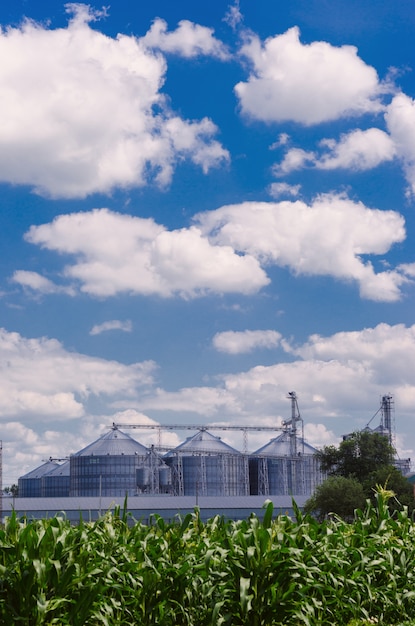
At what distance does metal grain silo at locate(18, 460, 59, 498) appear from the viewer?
126 metres

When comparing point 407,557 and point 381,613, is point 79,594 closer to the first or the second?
point 381,613

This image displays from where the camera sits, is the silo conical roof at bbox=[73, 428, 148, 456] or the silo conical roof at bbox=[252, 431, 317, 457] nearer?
the silo conical roof at bbox=[73, 428, 148, 456]

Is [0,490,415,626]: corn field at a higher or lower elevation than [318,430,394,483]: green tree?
lower

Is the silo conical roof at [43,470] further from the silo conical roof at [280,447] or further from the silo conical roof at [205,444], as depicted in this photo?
the silo conical roof at [280,447]

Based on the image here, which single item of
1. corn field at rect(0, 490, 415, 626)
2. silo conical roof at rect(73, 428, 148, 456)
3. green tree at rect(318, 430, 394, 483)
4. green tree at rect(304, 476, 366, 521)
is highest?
silo conical roof at rect(73, 428, 148, 456)

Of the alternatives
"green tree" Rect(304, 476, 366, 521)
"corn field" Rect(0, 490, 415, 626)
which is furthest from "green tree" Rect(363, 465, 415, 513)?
"corn field" Rect(0, 490, 415, 626)

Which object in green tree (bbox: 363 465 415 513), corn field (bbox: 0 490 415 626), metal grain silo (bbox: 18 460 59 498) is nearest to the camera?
corn field (bbox: 0 490 415 626)

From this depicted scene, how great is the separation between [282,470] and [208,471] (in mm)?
12225

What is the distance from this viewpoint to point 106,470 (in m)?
111

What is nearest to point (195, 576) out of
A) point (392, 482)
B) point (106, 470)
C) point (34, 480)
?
point (392, 482)

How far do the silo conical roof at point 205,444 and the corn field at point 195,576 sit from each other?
105494 mm

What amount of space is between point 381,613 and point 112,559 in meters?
4.34

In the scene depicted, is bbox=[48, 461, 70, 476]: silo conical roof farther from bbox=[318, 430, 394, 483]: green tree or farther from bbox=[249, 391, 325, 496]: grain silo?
bbox=[318, 430, 394, 483]: green tree

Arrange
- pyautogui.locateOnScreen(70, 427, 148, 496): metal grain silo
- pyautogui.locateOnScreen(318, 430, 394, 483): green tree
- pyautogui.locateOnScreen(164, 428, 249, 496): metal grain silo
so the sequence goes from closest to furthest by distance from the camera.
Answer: pyautogui.locateOnScreen(318, 430, 394, 483): green tree → pyautogui.locateOnScreen(70, 427, 148, 496): metal grain silo → pyautogui.locateOnScreen(164, 428, 249, 496): metal grain silo
